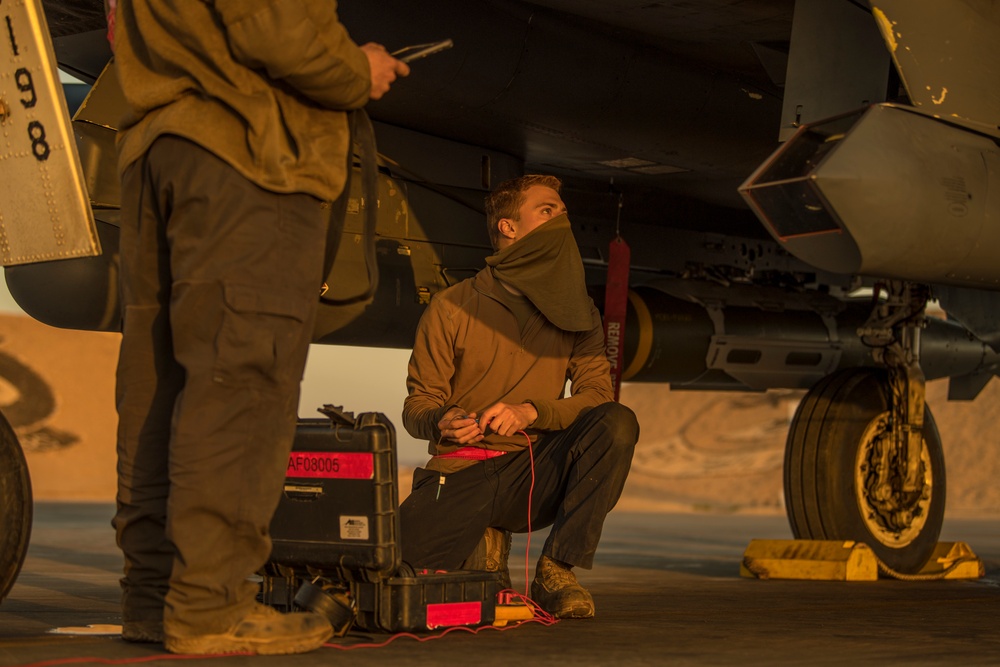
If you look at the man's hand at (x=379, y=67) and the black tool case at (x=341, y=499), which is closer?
the man's hand at (x=379, y=67)

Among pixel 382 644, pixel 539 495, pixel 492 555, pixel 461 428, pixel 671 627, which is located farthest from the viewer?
pixel 492 555

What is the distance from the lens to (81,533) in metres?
11.3

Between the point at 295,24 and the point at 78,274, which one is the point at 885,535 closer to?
the point at 78,274

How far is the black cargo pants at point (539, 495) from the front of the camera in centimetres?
409

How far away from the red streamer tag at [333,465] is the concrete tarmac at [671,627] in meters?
0.43

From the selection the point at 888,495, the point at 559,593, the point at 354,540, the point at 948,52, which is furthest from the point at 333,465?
the point at 888,495

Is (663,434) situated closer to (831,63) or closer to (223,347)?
(831,63)

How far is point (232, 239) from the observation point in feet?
9.64

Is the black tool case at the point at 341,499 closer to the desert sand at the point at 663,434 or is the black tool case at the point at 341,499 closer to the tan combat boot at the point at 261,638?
the tan combat boot at the point at 261,638

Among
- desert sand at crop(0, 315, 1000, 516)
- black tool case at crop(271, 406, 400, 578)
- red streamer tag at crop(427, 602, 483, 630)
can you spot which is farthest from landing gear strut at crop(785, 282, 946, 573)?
desert sand at crop(0, 315, 1000, 516)

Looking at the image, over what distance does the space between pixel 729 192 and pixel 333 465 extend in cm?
455

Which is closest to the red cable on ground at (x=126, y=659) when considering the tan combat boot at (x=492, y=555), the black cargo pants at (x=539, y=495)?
the black cargo pants at (x=539, y=495)

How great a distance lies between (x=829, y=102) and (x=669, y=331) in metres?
2.53

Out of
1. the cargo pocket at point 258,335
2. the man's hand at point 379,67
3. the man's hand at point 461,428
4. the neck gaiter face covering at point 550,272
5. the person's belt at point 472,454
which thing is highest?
the man's hand at point 379,67
